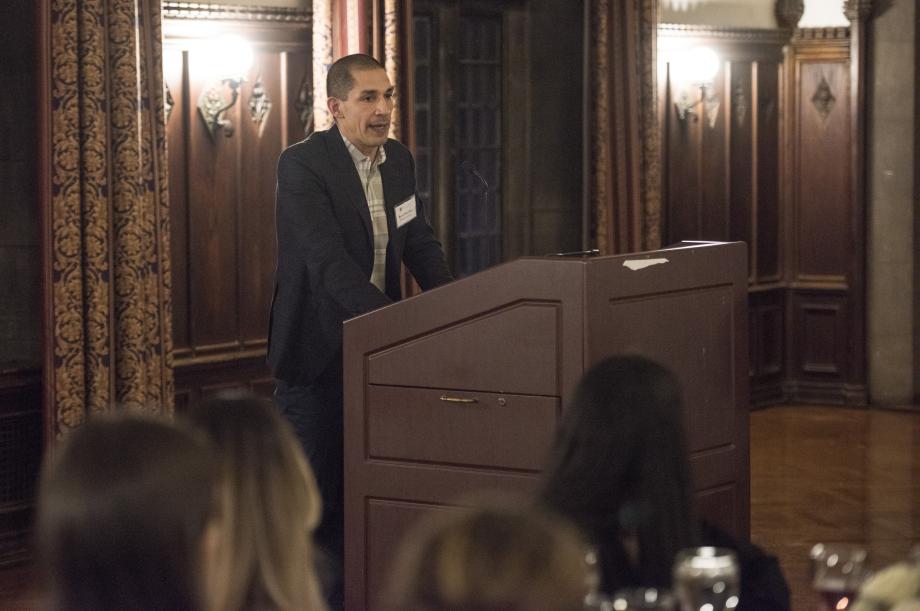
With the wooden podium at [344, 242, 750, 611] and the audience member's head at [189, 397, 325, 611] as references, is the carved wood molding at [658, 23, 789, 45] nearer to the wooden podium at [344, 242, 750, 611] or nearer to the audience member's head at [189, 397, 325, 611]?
the wooden podium at [344, 242, 750, 611]

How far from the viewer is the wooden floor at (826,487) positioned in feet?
17.7

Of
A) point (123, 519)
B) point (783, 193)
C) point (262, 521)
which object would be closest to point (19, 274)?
point (262, 521)

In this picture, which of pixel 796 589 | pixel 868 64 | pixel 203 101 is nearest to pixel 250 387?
pixel 203 101

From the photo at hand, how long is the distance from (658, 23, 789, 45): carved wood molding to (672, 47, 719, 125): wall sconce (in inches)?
3.9

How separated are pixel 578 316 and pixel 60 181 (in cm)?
263

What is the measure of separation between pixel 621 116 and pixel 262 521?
6.76 metres

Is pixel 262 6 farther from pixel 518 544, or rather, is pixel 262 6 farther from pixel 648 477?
pixel 518 544

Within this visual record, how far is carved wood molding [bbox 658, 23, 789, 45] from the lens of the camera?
344 inches

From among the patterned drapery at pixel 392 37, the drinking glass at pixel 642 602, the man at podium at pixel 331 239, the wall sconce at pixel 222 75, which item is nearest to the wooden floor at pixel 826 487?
the man at podium at pixel 331 239

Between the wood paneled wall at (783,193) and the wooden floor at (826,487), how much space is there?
41 centimetres

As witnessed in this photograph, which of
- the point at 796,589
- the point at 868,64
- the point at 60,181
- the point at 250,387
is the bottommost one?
the point at 796,589

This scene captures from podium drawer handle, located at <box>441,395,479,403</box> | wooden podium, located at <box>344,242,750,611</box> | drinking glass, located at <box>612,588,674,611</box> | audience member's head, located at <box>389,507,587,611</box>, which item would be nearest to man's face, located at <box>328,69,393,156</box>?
wooden podium, located at <box>344,242,750,611</box>

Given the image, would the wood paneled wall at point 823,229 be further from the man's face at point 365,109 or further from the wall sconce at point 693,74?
the man's face at point 365,109

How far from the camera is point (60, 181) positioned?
5355 mm
